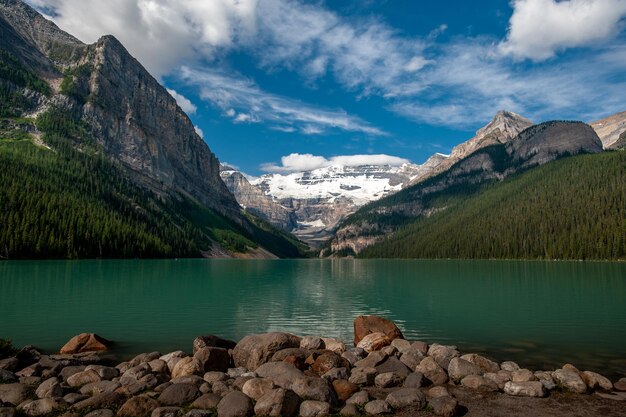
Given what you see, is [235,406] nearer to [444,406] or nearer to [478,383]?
[444,406]

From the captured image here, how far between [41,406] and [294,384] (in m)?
10.8

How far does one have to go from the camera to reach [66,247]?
509 ft

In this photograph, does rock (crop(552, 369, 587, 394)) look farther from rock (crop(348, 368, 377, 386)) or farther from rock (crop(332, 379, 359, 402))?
rock (crop(332, 379, 359, 402))

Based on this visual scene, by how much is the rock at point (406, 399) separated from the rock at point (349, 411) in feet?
5.36

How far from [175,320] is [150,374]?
21813 mm

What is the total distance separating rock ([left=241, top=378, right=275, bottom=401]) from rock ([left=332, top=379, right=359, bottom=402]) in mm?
3158

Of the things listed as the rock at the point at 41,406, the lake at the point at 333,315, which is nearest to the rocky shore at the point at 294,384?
the rock at the point at 41,406

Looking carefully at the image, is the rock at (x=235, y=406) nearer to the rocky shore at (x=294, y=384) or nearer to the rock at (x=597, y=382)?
the rocky shore at (x=294, y=384)

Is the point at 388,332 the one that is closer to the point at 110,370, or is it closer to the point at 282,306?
the point at 110,370

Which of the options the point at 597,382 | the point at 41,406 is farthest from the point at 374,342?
the point at 41,406

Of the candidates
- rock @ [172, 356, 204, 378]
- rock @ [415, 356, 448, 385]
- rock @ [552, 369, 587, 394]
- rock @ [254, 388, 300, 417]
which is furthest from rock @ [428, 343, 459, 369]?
rock @ [172, 356, 204, 378]

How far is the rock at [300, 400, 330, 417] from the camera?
58.0ft

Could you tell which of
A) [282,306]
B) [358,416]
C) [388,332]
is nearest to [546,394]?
[358,416]

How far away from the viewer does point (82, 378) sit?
2166 centimetres
